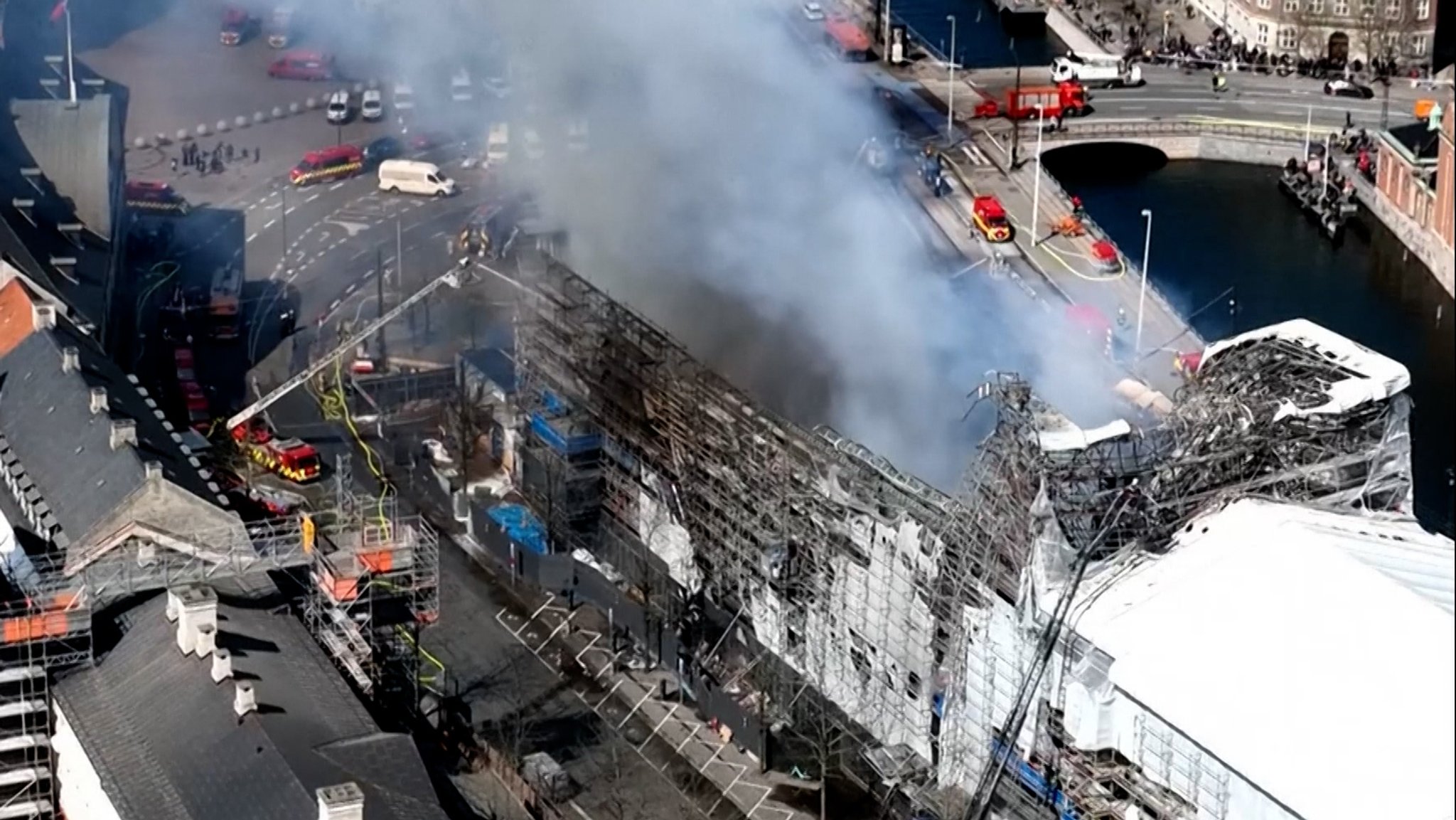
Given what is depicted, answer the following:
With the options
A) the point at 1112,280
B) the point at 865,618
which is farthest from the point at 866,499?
the point at 1112,280

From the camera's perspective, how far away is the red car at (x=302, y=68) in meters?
54.6

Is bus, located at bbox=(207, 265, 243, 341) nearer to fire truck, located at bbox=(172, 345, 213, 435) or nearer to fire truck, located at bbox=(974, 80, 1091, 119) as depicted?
fire truck, located at bbox=(172, 345, 213, 435)

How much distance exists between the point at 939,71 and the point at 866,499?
26.9m

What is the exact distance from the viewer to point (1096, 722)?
94.9 feet

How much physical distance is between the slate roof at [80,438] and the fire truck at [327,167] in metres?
12.6

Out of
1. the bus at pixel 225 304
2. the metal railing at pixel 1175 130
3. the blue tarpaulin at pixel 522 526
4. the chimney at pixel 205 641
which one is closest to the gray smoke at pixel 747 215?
the blue tarpaulin at pixel 522 526

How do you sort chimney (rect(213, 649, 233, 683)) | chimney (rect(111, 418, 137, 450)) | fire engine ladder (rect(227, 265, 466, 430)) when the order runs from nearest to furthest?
chimney (rect(213, 649, 233, 683)) < chimney (rect(111, 418, 137, 450)) < fire engine ladder (rect(227, 265, 466, 430))

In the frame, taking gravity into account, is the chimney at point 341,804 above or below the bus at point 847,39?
above

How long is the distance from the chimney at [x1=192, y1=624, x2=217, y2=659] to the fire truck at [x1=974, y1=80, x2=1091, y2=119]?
1169 inches

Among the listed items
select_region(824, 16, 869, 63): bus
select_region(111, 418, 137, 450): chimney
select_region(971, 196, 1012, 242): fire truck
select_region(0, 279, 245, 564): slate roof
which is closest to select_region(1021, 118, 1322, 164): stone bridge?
select_region(824, 16, 869, 63): bus

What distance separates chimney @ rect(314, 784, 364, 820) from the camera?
2550 cm

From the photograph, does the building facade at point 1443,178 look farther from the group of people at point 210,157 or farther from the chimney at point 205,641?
the chimney at point 205,641

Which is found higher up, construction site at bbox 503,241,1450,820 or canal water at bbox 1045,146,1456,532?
construction site at bbox 503,241,1450,820

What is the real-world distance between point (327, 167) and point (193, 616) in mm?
22427
